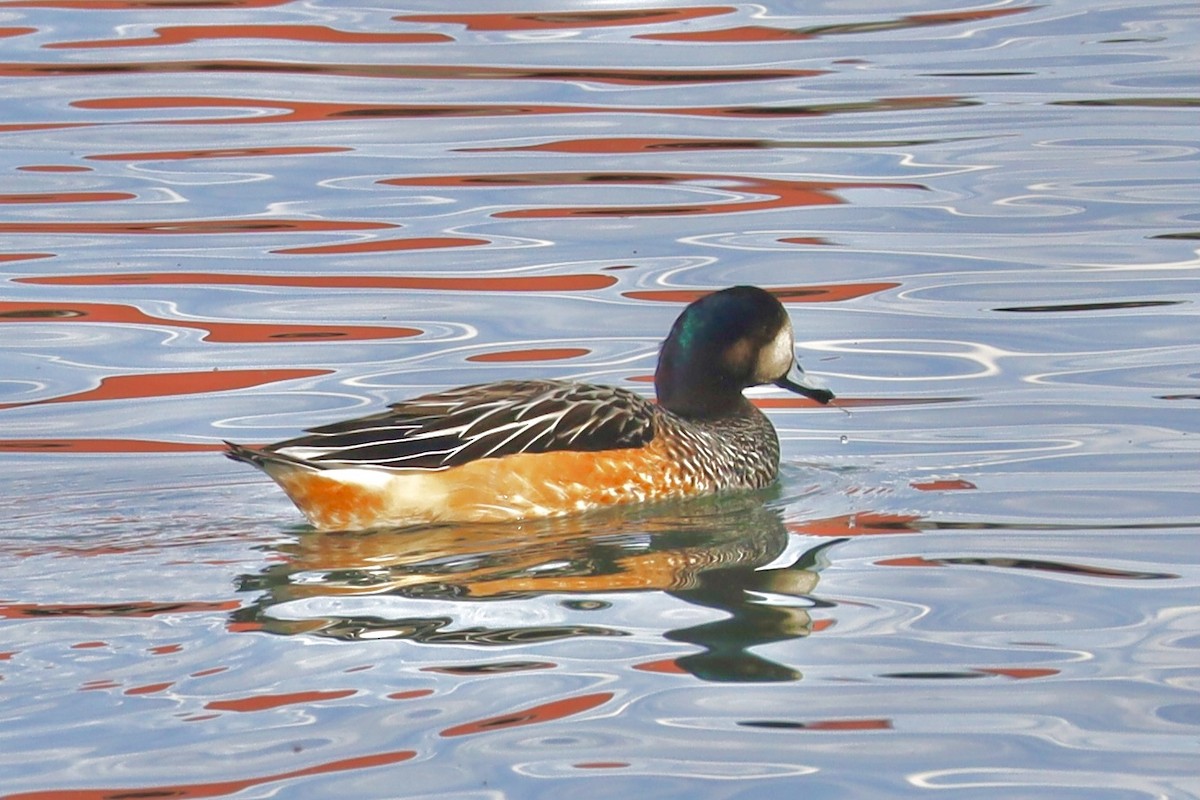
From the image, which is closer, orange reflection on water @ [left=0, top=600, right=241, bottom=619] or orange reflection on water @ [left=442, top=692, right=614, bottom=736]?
orange reflection on water @ [left=442, top=692, right=614, bottom=736]

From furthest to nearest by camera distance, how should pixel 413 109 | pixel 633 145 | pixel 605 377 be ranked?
pixel 413 109
pixel 633 145
pixel 605 377

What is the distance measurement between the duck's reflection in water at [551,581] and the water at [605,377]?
0.03m

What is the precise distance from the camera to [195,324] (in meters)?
12.4

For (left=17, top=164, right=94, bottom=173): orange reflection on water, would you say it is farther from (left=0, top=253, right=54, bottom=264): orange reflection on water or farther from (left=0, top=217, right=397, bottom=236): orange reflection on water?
(left=0, top=253, right=54, bottom=264): orange reflection on water

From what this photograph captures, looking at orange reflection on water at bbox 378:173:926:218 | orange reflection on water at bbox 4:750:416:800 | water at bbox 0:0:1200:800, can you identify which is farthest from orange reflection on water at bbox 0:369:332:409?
orange reflection on water at bbox 4:750:416:800

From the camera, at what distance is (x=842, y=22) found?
19203 millimetres

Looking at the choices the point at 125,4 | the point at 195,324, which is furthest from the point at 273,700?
the point at 125,4

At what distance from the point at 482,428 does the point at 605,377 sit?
8.35ft

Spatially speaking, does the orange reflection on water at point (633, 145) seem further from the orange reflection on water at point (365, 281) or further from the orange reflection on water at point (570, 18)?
the orange reflection on water at point (570, 18)

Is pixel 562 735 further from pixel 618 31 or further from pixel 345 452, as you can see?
pixel 618 31

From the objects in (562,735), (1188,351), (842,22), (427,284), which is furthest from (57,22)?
(562,735)

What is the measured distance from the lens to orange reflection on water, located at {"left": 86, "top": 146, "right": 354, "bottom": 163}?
15.8 m

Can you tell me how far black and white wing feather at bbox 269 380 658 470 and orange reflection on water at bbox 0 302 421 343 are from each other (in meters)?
2.92

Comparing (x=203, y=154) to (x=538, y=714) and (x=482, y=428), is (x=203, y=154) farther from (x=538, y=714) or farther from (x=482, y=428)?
(x=538, y=714)
